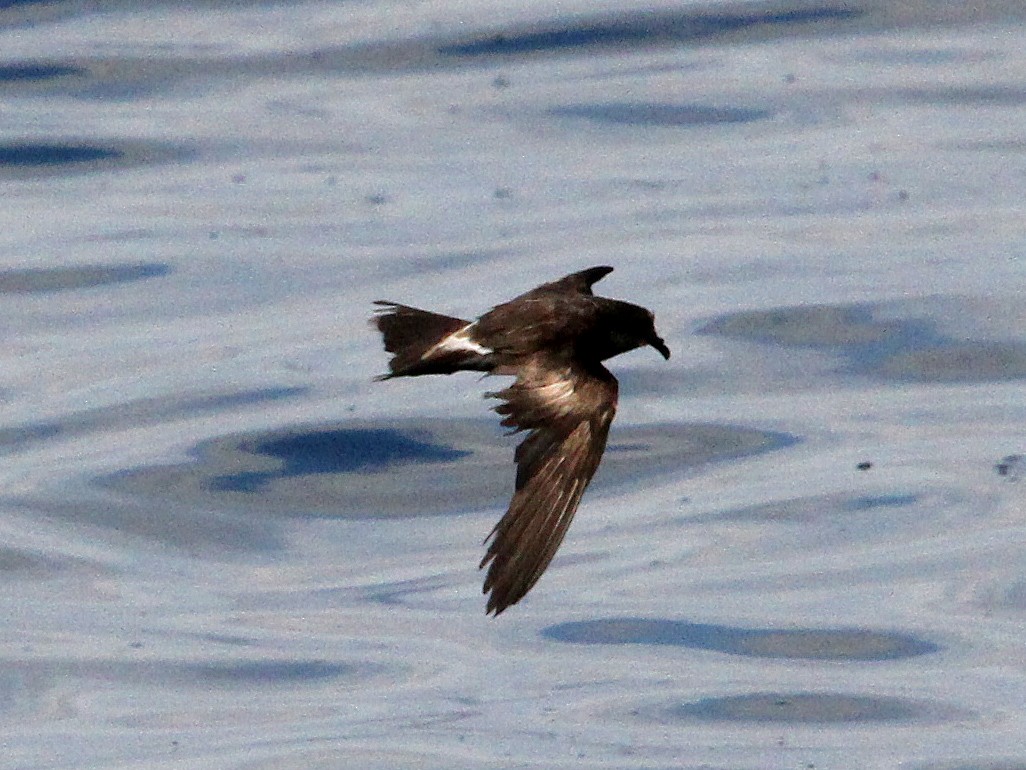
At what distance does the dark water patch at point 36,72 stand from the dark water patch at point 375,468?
612 centimetres

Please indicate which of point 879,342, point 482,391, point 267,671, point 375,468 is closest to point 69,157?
point 482,391

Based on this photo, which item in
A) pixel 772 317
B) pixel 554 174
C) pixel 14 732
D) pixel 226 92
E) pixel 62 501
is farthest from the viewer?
pixel 226 92

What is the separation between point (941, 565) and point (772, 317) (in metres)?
2.81

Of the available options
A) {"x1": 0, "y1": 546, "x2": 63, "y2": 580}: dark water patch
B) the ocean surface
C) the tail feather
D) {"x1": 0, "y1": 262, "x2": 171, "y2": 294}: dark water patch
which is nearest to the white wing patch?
the tail feather

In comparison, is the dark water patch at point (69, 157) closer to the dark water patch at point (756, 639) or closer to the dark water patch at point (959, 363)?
the dark water patch at point (959, 363)

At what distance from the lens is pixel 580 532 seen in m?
13.6

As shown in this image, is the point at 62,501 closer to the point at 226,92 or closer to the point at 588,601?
the point at 588,601

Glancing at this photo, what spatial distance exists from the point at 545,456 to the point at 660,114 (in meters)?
12.9

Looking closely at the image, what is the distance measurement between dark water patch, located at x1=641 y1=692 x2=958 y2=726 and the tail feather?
454 centimetres

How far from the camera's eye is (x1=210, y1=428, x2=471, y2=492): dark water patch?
13.8m

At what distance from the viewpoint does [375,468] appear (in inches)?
543

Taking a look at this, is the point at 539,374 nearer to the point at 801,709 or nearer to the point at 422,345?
the point at 422,345

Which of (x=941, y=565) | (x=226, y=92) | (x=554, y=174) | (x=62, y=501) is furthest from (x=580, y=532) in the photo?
(x=226, y=92)

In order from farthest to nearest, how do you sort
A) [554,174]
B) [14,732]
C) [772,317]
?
[554,174], [772,317], [14,732]
